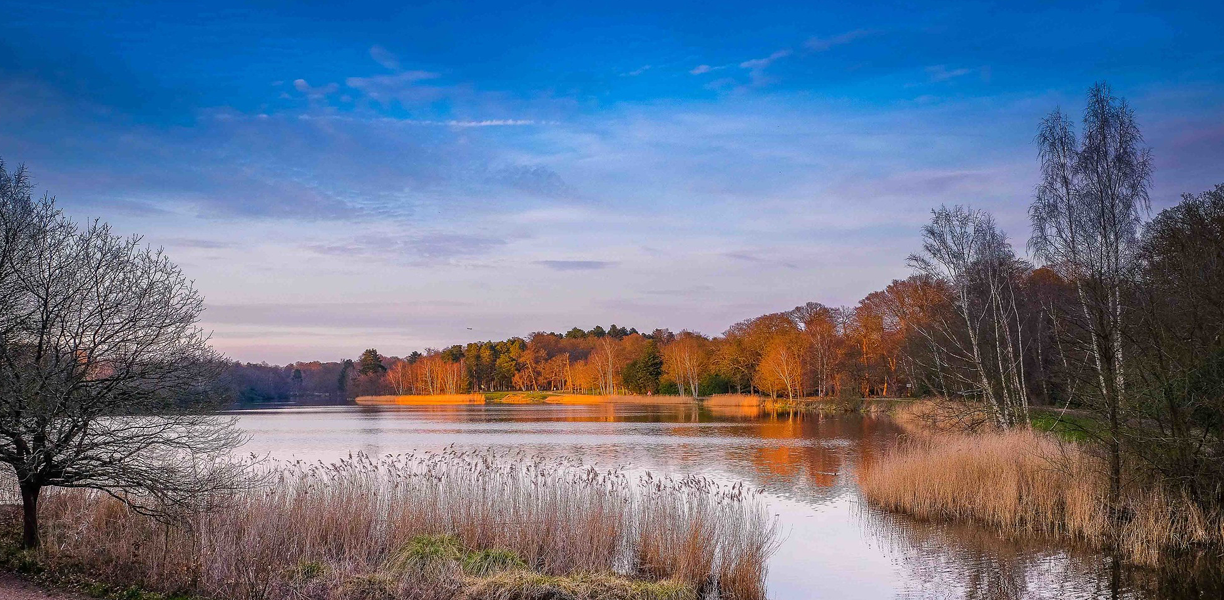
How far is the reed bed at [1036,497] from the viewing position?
13289 millimetres

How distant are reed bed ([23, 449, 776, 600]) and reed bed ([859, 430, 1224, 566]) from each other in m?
5.29

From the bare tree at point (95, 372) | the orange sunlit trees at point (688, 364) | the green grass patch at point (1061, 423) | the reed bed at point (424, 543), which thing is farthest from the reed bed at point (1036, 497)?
the orange sunlit trees at point (688, 364)

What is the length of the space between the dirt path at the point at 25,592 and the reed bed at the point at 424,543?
58 centimetres

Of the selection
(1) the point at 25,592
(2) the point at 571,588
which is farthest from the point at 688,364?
(1) the point at 25,592

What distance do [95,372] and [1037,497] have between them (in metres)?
16.3

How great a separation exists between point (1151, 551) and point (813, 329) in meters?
65.6

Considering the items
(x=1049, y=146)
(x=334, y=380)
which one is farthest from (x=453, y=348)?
(x=1049, y=146)

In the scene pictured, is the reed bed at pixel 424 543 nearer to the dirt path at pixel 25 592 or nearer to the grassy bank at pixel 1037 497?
the dirt path at pixel 25 592

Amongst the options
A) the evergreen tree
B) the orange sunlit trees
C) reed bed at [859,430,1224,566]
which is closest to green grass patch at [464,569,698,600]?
reed bed at [859,430,1224,566]

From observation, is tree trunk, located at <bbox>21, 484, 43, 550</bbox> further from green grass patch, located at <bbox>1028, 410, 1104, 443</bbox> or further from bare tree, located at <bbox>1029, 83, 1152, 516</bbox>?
green grass patch, located at <bbox>1028, 410, 1104, 443</bbox>

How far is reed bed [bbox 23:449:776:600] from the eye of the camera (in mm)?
9938

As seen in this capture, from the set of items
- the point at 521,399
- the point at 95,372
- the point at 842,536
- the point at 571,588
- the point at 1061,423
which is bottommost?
the point at 521,399

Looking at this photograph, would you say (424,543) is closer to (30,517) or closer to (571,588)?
(571,588)

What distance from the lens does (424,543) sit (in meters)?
11.6
